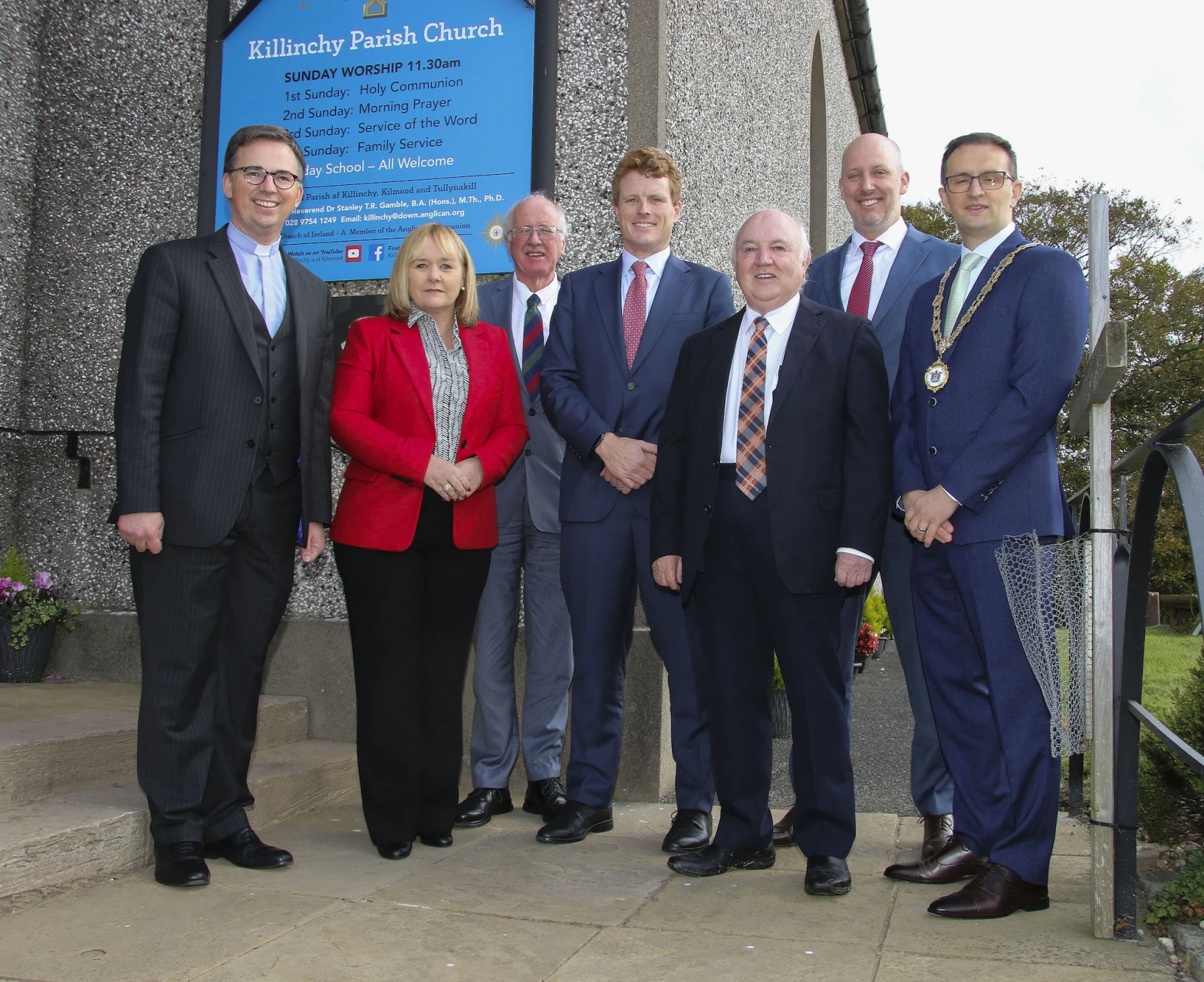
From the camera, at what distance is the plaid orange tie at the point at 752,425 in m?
3.33

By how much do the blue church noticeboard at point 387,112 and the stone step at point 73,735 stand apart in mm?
1995

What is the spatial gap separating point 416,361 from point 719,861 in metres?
1.81

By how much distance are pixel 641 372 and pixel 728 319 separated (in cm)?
44

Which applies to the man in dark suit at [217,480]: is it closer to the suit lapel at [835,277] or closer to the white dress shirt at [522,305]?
the white dress shirt at [522,305]

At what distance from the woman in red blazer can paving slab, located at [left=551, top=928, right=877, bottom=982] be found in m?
1.02

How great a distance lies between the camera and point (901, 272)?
389 cm

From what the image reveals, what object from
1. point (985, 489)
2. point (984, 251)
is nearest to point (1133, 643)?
point (985, 489)

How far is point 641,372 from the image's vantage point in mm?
3922

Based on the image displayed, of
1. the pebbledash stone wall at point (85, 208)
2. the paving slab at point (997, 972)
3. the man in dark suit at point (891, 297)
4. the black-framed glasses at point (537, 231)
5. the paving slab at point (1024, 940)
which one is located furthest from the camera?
the pebbledash stone wall at point (85, 208)

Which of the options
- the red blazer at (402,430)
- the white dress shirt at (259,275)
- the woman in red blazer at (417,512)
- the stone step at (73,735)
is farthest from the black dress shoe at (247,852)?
the white dress shirt at (259,275)

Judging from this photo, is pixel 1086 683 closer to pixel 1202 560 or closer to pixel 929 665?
pixel 929 665

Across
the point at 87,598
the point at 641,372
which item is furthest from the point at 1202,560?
the point at 87,598

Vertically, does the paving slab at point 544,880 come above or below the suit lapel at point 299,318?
below

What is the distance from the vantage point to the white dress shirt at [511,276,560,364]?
4.34m
